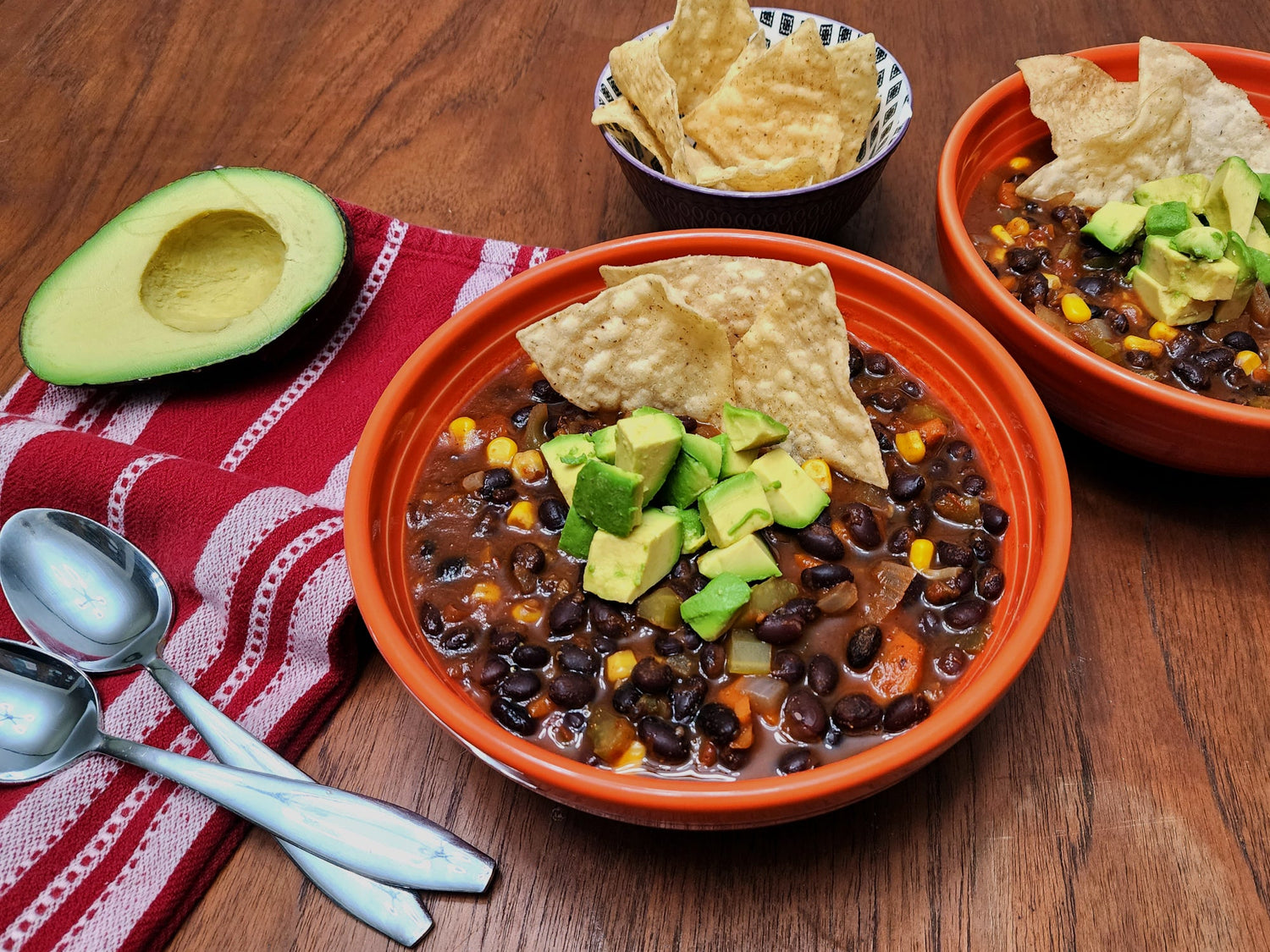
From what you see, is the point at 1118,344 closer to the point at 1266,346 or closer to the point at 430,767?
the point at 1266,346

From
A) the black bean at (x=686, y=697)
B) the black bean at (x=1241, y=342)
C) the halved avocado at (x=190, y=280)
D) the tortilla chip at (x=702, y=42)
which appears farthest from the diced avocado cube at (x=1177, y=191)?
the halved avocado at (x=190, y=280)

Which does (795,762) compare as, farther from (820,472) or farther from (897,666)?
(820,472)

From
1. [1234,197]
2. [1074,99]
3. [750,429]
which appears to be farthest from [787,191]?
[1234,197]

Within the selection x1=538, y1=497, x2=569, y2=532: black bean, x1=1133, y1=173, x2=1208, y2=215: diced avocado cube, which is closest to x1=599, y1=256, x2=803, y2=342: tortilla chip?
x1=538, y1=497, x2=569, y2=532: black bean

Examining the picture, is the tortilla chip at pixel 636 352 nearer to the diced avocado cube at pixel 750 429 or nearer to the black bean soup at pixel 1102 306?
the diced avocado cube at pixel 750 429

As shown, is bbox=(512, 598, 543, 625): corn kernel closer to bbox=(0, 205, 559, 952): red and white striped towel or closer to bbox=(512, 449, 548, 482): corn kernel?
bbox=(512, 449, 548, 482): corn kernel

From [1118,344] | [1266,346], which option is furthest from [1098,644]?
[1266,346]
